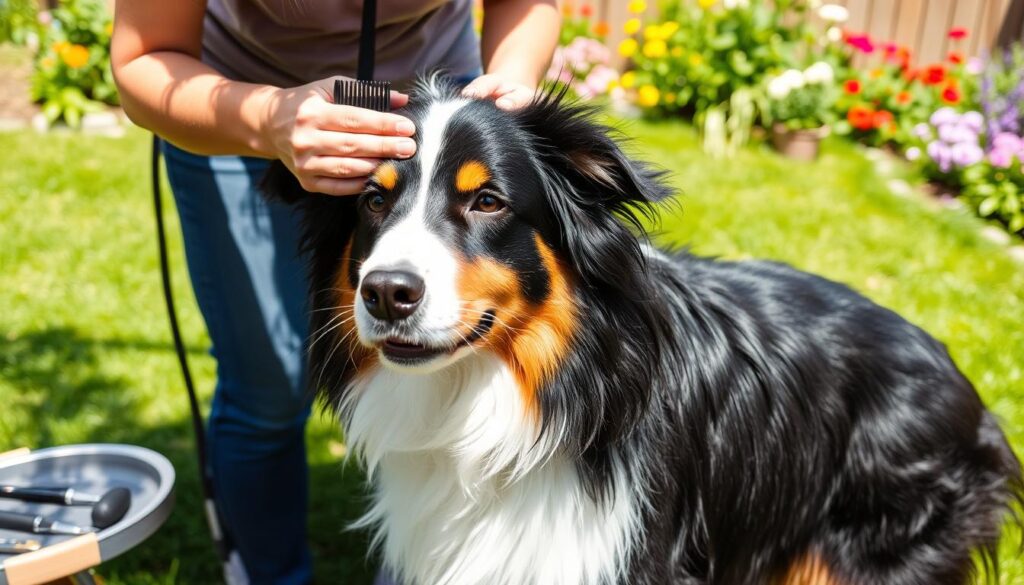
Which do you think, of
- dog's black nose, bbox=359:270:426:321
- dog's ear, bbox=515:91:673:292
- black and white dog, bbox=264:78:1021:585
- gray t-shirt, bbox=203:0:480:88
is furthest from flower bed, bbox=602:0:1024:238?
dog's black nose, bbox=359:270:426:321

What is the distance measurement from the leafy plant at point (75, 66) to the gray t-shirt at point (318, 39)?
531 cm

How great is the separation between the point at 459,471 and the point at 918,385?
1212 millimetres

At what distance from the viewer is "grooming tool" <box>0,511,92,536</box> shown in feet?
6.91

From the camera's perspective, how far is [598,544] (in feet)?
6.44

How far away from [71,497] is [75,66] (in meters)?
5.51

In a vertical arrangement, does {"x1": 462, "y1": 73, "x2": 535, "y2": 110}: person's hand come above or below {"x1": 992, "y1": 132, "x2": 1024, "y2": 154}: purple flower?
above

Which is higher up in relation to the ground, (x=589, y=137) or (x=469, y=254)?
Result: (x=589, y=137)

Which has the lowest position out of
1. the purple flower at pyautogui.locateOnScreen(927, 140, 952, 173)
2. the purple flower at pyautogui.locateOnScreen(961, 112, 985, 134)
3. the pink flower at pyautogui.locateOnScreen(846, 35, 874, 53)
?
the purple flower at pyautogui.locateOnScreen(927, 140, 952, 173)

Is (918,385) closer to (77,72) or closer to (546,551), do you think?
(546,551)

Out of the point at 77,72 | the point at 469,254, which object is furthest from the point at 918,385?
the point at 77,72

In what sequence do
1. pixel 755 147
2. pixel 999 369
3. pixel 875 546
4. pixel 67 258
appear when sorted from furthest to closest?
1. pixel 755 147
2. pixel 67 258
3. pixel 999 369
4. pixel 875 546

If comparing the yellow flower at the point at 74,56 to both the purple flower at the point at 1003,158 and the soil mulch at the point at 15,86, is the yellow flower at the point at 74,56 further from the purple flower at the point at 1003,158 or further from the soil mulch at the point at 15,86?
the purple flower at the point at 1003,158

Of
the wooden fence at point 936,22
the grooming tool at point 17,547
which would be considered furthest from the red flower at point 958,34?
the grooming tool at point 17,547

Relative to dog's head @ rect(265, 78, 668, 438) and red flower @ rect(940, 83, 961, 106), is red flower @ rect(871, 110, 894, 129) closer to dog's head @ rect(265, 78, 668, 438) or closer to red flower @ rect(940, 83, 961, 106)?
red flower @ rect(940, 83, 961, 106)
